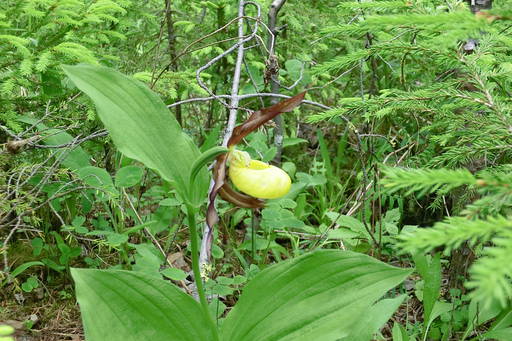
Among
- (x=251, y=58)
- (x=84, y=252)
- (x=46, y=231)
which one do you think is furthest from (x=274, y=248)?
(x=251, y=58)

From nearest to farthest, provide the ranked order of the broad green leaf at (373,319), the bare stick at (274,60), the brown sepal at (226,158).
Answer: the brown sepal at (226,158), the broad green leaf at (373,319), the bare stick at (274,60)

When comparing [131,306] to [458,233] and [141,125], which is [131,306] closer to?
[141,125]

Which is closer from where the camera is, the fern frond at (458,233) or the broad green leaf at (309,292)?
the fern frond at (458,233)

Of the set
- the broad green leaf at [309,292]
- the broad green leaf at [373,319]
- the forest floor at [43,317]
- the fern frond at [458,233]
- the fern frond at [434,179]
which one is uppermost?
the fern frond at [434,179]

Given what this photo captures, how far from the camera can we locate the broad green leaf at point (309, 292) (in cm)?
131

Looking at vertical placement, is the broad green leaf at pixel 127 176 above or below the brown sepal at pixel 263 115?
below

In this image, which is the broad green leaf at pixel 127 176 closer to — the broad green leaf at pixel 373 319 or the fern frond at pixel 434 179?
the broad green leaf at pixel 373 319

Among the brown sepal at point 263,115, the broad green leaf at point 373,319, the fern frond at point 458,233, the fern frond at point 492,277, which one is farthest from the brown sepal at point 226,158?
the fern frond at point 492,277

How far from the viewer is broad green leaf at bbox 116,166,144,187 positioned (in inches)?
69.2

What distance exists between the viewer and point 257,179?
1405 mm

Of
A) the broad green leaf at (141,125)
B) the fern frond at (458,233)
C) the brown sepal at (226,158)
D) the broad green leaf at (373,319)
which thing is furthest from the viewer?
the broad green leaf at (373,319)

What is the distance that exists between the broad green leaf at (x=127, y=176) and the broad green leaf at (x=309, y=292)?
0.65 m

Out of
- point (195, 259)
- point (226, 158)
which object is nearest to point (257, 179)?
point (226, 158)

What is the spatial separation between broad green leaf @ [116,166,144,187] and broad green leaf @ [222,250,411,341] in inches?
25.4
